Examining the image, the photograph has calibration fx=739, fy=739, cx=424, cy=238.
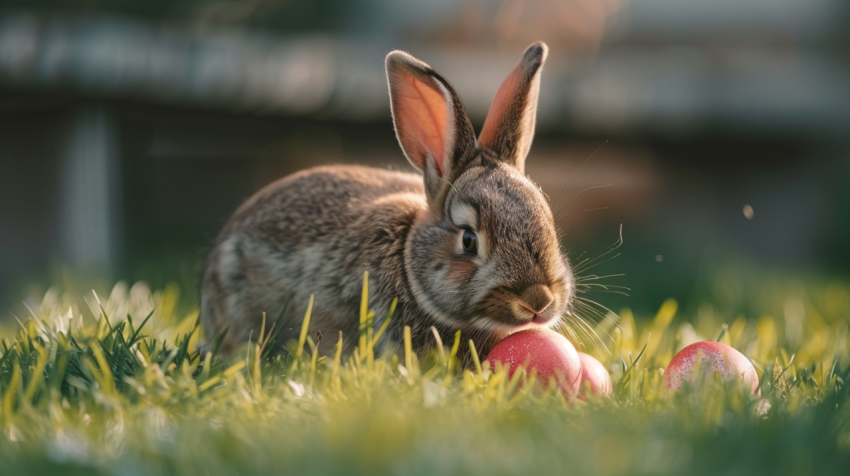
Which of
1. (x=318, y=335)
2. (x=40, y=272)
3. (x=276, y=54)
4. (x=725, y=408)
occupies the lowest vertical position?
(x=40, y=272)

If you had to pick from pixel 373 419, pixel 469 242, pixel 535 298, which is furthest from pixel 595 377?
pixel 373 419

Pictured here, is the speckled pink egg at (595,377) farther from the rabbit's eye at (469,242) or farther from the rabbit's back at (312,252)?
the rabbit's back at (312,252)

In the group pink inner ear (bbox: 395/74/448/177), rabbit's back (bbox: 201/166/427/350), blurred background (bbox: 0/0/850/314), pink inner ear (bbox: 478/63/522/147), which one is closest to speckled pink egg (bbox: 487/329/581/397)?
rabbit's back (bbox: 201/166/427/350)

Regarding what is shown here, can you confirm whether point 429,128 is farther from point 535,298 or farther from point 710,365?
point 710,365

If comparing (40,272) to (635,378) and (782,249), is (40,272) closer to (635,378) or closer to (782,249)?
(635,378)

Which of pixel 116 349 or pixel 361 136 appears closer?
pixel 116 349

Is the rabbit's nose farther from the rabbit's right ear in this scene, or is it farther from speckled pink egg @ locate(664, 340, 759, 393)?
the rabbit's right ear

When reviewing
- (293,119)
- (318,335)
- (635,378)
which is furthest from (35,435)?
(293,119)
